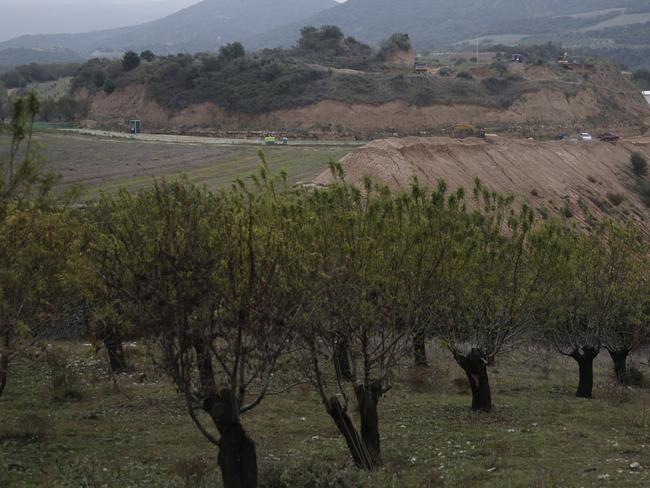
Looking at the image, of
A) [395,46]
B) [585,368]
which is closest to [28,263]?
[585,368]

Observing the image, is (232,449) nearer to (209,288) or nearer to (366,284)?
(209,288)

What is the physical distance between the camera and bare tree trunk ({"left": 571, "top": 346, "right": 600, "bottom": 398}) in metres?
22.5

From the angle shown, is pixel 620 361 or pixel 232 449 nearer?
pixel 232 449

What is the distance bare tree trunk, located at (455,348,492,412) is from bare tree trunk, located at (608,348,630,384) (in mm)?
6745

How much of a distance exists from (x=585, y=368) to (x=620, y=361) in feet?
10.9

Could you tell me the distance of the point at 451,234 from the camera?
15.0 metres

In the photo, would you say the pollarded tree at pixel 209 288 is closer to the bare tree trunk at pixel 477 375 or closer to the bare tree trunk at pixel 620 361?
the bare tree trunk at pixel 477 375

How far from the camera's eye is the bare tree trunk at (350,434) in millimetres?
14367

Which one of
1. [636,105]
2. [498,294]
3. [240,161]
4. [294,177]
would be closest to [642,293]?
[498,294]

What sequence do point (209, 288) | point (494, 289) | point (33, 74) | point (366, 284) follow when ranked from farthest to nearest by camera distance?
point (33, 74) → point (494, 289) → point (366, 284) → point (209, 288)

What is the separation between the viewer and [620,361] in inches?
1005

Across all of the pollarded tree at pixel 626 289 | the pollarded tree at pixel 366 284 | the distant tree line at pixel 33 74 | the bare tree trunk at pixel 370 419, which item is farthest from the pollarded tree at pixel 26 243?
the distant tree line at pixel 33 74

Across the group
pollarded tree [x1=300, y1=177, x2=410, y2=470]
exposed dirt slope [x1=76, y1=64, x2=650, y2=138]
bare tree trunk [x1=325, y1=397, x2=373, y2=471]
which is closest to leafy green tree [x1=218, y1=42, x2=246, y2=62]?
exposed dirt slope [x1=76, y1=64, x2=650, y2=138]

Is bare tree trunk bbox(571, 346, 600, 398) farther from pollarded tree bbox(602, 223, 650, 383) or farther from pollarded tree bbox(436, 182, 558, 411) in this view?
pollarded tree bbox(436, 182, 558, 411)
